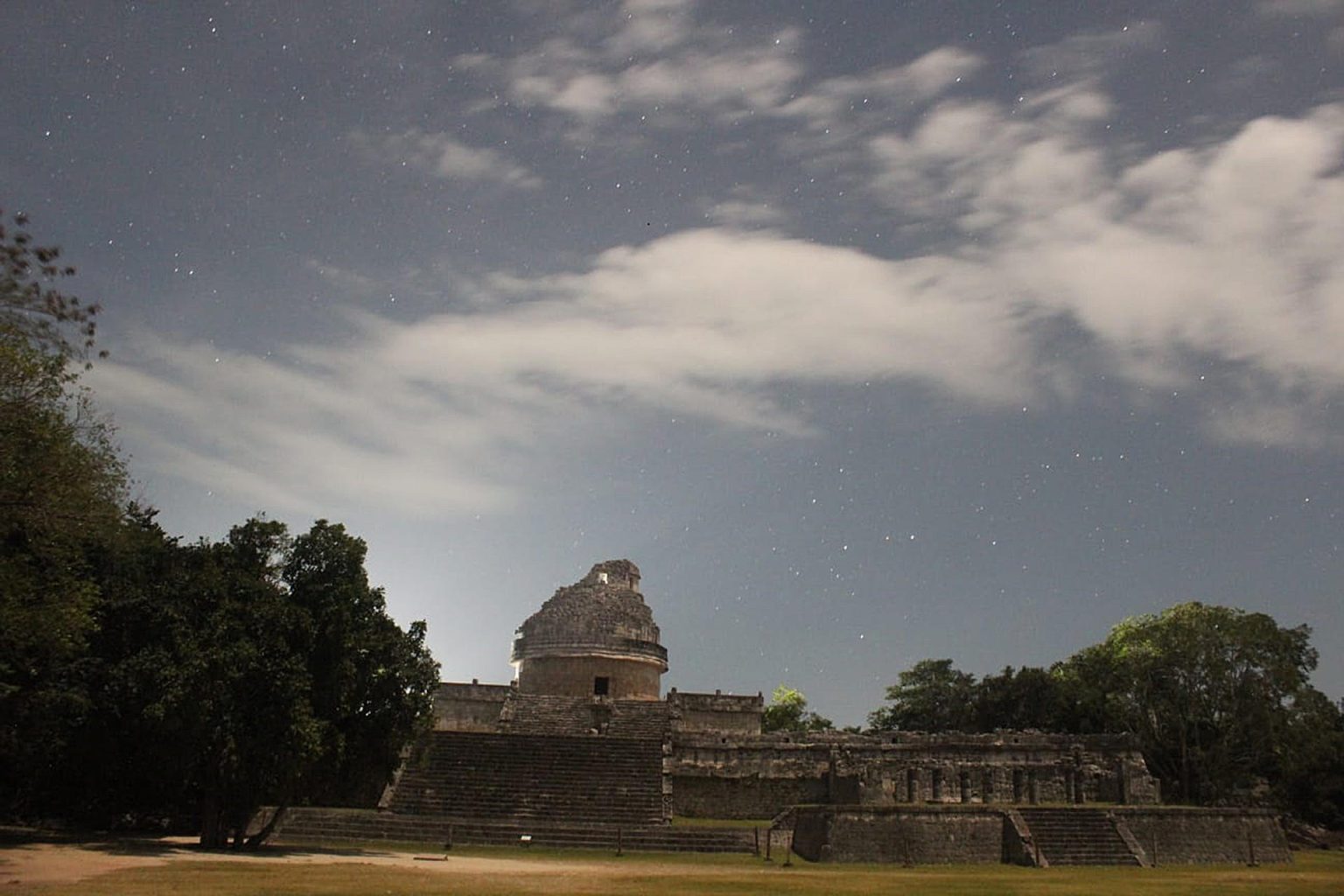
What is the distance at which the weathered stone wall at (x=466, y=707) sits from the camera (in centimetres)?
3831

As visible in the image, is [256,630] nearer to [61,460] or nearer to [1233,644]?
[61,460]

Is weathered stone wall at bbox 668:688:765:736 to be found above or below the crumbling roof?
below

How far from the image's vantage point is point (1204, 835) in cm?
2692

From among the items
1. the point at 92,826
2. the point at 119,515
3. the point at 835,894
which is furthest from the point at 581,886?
the point at 92,826

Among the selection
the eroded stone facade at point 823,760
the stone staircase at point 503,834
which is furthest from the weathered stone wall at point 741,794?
the stone staircase at point 503,834

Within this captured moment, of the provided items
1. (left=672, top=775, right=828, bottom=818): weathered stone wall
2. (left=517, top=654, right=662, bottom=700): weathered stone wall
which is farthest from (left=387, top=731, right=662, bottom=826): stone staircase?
(left=517, top=654, right=662, bottom=700): weathered stone wall

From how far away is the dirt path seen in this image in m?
17.3

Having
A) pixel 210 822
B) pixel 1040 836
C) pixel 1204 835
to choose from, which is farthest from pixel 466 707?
pixel 1204 835

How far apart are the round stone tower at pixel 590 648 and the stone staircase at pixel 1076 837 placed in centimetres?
1775

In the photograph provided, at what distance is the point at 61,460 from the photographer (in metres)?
19.7

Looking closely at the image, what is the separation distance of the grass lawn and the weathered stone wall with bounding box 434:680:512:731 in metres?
13.8

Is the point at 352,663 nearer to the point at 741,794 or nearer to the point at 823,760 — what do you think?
the point at 741,794

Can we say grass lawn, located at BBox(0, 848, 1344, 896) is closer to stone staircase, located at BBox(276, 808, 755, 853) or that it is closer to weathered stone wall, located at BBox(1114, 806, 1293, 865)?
stone staircase, located at BBox(276, 808, 755, 853)

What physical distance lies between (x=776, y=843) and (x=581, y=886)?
10.9 metres
